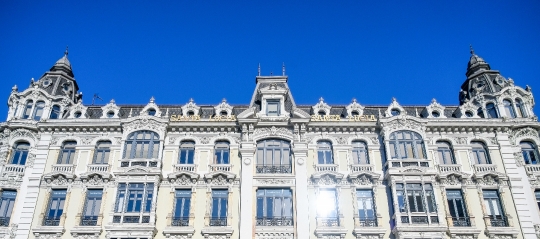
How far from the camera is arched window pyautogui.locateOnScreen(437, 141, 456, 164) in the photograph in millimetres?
32438

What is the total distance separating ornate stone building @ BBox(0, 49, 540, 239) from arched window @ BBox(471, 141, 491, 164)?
0.25ft

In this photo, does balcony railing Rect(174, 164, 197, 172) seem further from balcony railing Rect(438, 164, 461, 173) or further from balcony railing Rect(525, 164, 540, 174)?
balcony railing Rect(525, 164, 540, 174)

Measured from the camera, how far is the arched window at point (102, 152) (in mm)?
32125

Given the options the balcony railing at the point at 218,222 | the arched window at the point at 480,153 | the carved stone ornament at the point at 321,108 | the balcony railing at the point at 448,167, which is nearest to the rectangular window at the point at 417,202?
the balcony railing at the point at 448,167

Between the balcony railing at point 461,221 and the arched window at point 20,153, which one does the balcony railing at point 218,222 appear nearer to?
the arched window at point 20,153

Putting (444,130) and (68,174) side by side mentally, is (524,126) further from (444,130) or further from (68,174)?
(68,174)

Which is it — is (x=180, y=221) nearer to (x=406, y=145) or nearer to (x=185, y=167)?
(x=185, y=167)

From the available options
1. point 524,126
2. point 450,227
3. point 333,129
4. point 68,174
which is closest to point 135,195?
point 68,174

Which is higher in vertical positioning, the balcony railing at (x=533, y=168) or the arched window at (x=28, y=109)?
the arched window at (x=28, y=109)

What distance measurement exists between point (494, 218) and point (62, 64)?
3388 cm

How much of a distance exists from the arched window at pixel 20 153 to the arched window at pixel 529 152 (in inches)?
1370

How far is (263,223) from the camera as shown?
2925 cm

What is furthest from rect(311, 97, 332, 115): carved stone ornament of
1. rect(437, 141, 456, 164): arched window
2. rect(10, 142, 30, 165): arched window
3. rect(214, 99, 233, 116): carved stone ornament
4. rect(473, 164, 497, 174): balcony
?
rect(10, 142, 30, 165): arched window

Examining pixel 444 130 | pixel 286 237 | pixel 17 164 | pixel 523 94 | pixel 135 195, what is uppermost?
pixel 523 94
